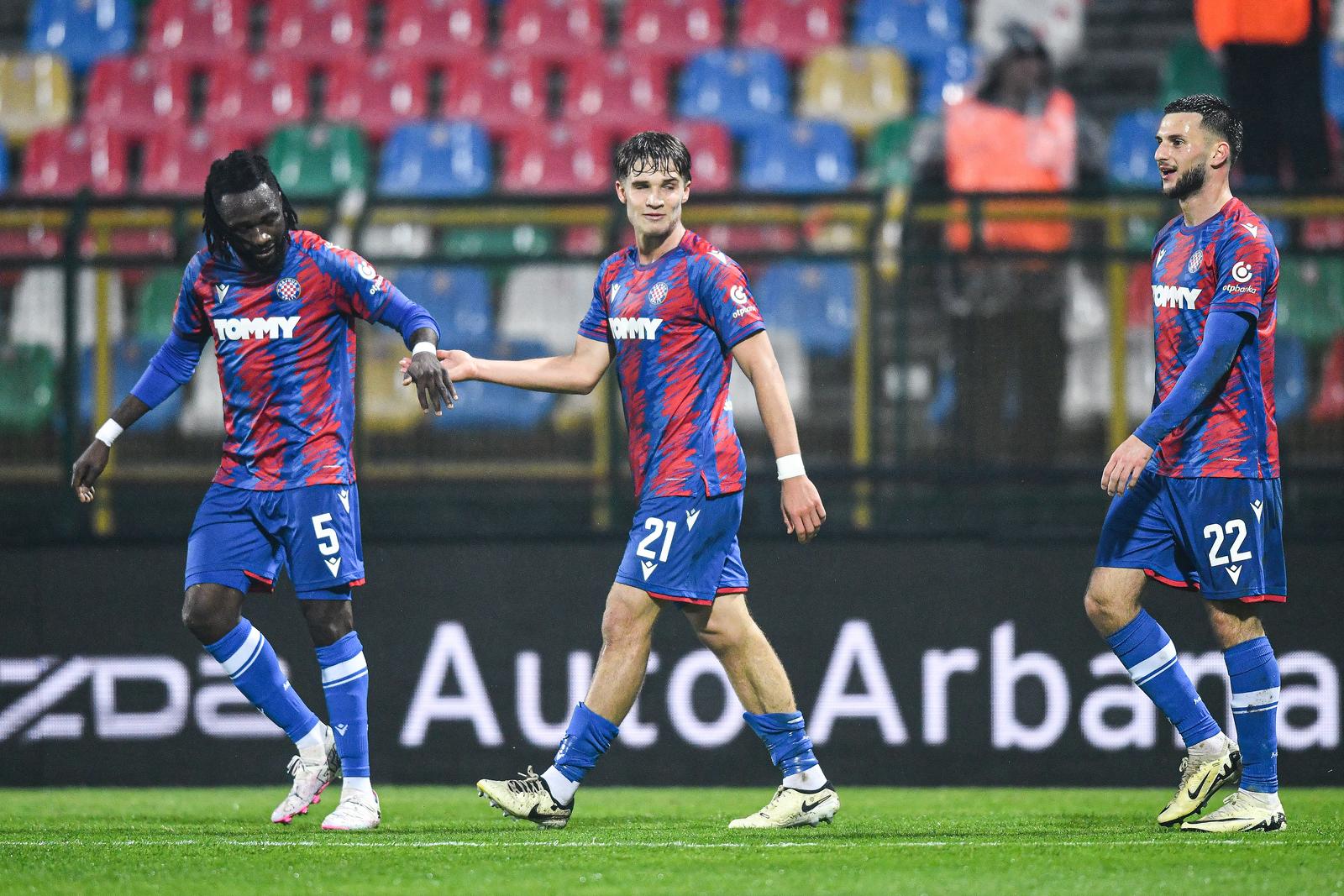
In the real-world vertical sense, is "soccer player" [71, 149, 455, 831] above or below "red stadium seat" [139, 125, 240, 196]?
below

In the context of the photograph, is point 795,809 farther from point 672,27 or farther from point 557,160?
point 672,27

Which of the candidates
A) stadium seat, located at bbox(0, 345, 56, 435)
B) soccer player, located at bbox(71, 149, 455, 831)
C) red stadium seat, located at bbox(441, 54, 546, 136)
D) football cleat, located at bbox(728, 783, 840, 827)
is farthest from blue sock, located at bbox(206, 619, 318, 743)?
red stadium seat, located at bbox(441, 54, 546, 136)

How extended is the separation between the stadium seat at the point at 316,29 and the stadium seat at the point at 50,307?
5.13 m

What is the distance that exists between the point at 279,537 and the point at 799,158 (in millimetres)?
6390

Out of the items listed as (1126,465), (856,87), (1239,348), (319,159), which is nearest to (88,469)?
A: (1126,465)

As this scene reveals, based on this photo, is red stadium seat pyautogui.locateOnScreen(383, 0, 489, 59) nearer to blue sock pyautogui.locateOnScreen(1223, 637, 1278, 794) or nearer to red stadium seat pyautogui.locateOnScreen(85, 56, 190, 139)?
red stadium seat pyautogui.locateOnScreen(85, 56, 190, 139)

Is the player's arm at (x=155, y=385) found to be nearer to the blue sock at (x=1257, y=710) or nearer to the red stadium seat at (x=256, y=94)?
the blue sock at (x=1257, y=710)

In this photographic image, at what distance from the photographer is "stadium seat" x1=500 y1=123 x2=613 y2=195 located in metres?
11.6

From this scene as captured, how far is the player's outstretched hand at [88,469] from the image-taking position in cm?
590

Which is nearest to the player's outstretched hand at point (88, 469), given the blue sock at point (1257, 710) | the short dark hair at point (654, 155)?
the short dark hair at point (654, 155)

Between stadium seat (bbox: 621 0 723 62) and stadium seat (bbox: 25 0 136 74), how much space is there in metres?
3.55

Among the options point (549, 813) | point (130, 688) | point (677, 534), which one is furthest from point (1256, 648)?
point (130, 688)

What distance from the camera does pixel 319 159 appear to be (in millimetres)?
11797

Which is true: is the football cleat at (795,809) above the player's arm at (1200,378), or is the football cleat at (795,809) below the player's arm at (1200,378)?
below
